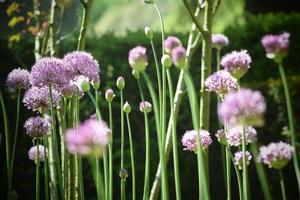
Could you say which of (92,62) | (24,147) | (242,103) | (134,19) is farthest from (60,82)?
(134,19)

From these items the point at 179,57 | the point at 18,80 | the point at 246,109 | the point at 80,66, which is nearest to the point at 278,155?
the point at 246,109

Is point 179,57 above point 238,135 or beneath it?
above

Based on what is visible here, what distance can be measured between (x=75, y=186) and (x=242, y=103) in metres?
0.89

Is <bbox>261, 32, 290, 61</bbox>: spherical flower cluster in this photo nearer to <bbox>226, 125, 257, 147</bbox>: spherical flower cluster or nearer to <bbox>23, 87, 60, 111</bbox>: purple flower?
<bbox>226, 125, 257, 147</bbox>: spherical flower cluster

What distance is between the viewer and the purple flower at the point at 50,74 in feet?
3.29

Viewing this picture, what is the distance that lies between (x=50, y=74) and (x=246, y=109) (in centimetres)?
49

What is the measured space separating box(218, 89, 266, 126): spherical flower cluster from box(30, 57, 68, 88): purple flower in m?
0.44

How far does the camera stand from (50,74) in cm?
101

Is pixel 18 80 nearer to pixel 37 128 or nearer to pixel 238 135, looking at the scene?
pixel 37 128

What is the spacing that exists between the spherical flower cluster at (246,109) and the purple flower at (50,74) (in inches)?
17.3

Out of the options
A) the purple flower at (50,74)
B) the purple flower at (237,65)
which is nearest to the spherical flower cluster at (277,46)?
the purple flower at (237,65)

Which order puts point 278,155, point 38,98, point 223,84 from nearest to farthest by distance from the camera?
point 278,155
point 223,84
point 38,98

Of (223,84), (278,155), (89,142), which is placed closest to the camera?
(89,142)

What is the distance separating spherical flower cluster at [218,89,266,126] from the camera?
0.68 m
